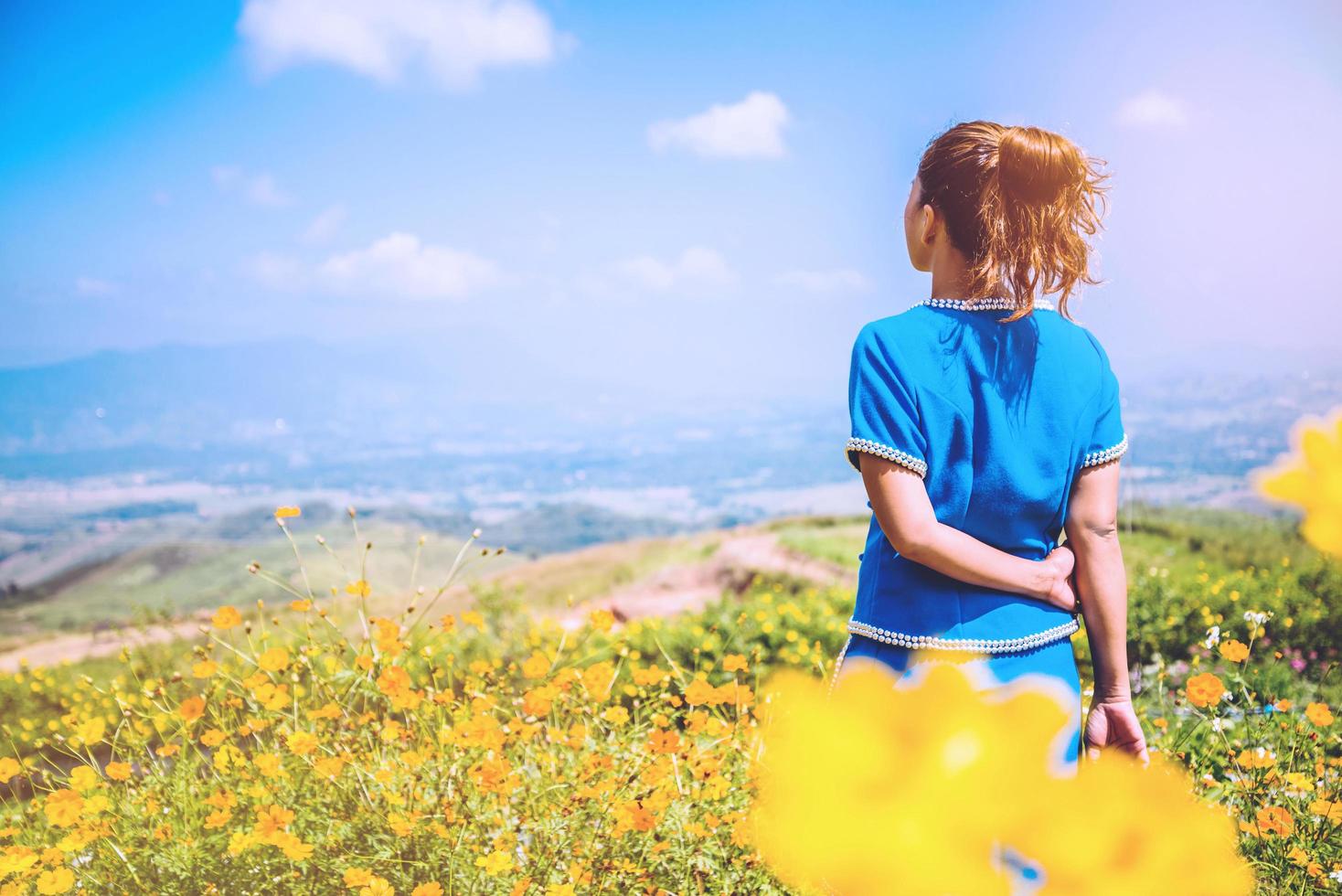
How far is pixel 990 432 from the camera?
138 cm

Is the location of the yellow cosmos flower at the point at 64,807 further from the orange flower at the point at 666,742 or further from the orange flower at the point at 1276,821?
the orange flower at the point at 1276,821

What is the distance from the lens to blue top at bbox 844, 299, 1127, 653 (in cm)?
136

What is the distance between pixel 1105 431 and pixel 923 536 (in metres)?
0.43

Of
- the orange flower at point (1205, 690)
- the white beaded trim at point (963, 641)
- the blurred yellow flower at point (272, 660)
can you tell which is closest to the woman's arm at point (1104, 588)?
the white beaded trim at point (963, 641)

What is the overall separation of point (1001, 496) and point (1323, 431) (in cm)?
105

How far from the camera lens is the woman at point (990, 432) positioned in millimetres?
1350

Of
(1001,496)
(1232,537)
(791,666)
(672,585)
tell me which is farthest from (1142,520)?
(1001,496)

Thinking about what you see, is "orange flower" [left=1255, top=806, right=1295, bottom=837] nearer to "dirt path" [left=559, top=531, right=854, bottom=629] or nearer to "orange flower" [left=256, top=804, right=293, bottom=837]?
"orange flower" [left=256, top=804, right=293, bottom=837]

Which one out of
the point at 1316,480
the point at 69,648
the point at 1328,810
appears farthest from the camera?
the point at 69,648

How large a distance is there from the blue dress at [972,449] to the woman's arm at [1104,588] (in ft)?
Result: 0.19

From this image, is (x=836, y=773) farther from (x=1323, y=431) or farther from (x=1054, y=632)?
(x=1054, y=632)

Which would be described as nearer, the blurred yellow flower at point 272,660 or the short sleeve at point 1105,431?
the short sleeve at point 1105,431

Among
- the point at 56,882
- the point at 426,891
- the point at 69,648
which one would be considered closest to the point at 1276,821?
the point at 426,891

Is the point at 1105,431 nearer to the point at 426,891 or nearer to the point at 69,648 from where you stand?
the point at 426,891
